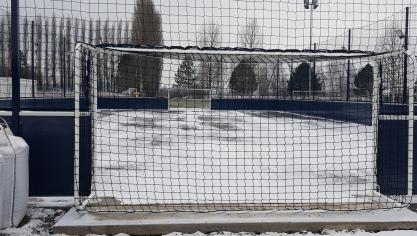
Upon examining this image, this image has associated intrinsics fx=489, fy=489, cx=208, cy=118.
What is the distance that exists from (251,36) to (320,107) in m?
14.3

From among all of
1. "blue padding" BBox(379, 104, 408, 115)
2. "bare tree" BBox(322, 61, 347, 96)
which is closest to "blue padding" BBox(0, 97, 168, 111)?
"blue padding" BBox(379, 104, 408, 115)

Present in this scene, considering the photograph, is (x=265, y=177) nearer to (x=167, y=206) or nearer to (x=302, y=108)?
(x=167, y=206)

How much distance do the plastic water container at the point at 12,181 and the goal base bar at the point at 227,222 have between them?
401 millimetres

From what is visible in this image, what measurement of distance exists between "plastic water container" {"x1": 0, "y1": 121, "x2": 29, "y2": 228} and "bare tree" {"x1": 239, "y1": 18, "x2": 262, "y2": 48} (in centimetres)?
374

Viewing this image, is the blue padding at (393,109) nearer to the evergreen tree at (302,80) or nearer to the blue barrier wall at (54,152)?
the blue barrier wall at (54,152)

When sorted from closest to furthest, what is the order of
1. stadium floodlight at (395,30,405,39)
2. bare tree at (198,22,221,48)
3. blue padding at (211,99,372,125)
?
bare tree at (198,22,221,48), stadium floodlight at (395,30,405,39), blue padding at (211,99,372,125)

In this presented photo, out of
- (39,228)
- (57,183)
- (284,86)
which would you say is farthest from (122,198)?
(284,86)

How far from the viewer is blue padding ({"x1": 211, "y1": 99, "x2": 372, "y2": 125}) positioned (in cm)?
1573

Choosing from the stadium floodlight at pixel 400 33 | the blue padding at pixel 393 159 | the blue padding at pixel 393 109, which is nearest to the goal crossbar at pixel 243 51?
the blue padding at pixel 393 109

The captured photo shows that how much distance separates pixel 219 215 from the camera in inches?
183

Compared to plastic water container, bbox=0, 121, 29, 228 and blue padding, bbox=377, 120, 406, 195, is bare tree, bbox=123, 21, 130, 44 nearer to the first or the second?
plastic water container, bbox=0, 121, 29, 228

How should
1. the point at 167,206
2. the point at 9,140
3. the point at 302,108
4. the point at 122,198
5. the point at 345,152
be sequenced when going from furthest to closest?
1. the point at 302,108
2. the point at 345,152
3. the point at 122,198
4. the point at 167,206
5. the point at 9,140

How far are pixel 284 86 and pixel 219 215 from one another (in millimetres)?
16632

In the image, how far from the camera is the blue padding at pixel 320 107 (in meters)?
15.7
